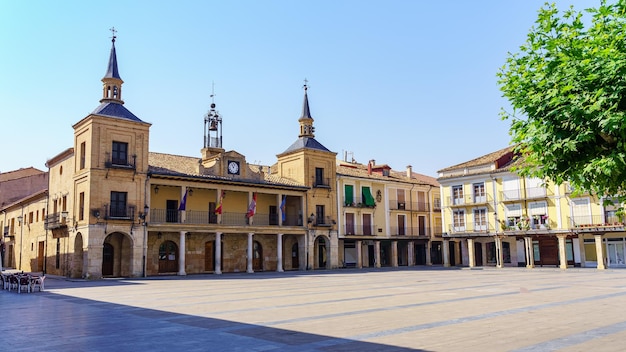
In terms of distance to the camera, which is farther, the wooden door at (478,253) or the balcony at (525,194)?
the wooden door at (478,253)

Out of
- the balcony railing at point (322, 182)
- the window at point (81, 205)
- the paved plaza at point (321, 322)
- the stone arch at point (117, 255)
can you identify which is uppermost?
the balcony railing at point (322, 182)

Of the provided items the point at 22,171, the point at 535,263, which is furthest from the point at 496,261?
the point at 22,171

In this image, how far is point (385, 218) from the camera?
49344mm

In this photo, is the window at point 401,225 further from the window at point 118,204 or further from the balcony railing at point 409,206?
the window at point 118,204

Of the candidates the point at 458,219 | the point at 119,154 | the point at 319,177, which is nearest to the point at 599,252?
the point at 458,219

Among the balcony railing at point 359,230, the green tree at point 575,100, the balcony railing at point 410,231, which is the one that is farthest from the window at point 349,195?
the green tree at point 575,100

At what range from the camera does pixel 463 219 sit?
46219 mm

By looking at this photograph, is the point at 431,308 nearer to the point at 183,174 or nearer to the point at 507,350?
the point at 507,350

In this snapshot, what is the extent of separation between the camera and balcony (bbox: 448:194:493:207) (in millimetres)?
44541

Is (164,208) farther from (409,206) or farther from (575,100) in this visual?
(575,100)

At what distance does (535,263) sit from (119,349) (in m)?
41.0

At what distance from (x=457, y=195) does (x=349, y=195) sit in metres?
9.42

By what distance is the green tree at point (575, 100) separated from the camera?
24.7ft

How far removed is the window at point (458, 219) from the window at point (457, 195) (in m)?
0.79
